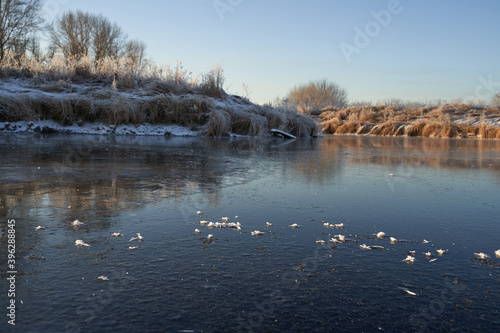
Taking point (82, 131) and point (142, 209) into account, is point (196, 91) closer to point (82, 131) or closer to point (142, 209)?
point (82, 131)

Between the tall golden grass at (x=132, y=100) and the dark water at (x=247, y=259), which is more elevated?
the tall golden grass at (x=132, y=100)

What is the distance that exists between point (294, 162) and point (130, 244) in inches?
180

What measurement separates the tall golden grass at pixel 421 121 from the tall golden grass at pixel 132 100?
27.0 ft

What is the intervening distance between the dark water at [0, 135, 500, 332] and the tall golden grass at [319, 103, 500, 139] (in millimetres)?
19579

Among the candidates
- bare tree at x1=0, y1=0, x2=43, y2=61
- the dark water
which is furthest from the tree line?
the dark water

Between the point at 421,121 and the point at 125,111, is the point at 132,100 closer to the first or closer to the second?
the point at 125,111

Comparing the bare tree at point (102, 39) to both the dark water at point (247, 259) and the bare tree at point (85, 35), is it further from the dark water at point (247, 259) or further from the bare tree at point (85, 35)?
the dark water at point (247, 259)

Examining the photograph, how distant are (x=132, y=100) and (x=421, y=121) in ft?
52.8

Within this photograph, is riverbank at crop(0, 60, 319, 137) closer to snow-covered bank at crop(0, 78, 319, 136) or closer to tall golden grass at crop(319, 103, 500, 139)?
snow-covered bank at crop(0, 78, 319, 136)

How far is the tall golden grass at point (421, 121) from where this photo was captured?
21.5 metres

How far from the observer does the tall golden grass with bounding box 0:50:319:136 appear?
43.4 feet

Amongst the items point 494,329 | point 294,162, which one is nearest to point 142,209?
point 494,329

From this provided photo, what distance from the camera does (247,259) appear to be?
1973 millimetres

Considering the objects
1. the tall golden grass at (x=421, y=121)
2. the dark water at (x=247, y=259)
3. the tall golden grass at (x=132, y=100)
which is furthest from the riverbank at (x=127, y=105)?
the dark water at (x=247, y=259)
